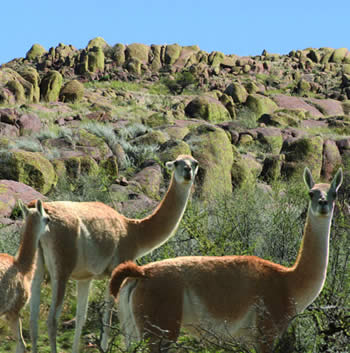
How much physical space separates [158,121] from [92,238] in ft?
77.9

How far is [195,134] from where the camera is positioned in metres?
21.6

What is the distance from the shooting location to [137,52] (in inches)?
2864

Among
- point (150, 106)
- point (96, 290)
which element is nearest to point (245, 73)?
point (150, 106)

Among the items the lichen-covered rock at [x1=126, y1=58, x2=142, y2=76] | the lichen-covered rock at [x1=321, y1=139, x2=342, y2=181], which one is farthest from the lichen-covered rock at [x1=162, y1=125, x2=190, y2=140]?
the lichen-covered rock at [x1=126, y1=58, x2=142, y2=76]

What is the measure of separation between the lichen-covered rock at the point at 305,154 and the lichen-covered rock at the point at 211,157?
13.1ft

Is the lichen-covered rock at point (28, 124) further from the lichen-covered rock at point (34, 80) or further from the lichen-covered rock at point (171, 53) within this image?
the lichen-covered rock at point (171, 53)

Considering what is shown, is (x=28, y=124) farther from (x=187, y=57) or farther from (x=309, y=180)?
(x=187, y=57)

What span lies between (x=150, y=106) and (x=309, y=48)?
45.5m

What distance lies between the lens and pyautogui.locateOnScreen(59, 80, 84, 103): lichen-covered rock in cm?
4147

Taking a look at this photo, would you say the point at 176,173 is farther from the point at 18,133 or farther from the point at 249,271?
the point at 18,133

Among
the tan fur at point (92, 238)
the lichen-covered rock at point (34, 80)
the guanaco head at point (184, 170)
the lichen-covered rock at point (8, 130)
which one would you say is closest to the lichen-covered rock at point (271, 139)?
the lichen-covered rock at point (8, 130)

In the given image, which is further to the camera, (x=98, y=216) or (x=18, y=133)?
(x=18, y=133)

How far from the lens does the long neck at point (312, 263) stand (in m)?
5.29

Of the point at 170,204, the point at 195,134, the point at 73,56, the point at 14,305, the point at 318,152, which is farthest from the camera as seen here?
the point at 73,56
